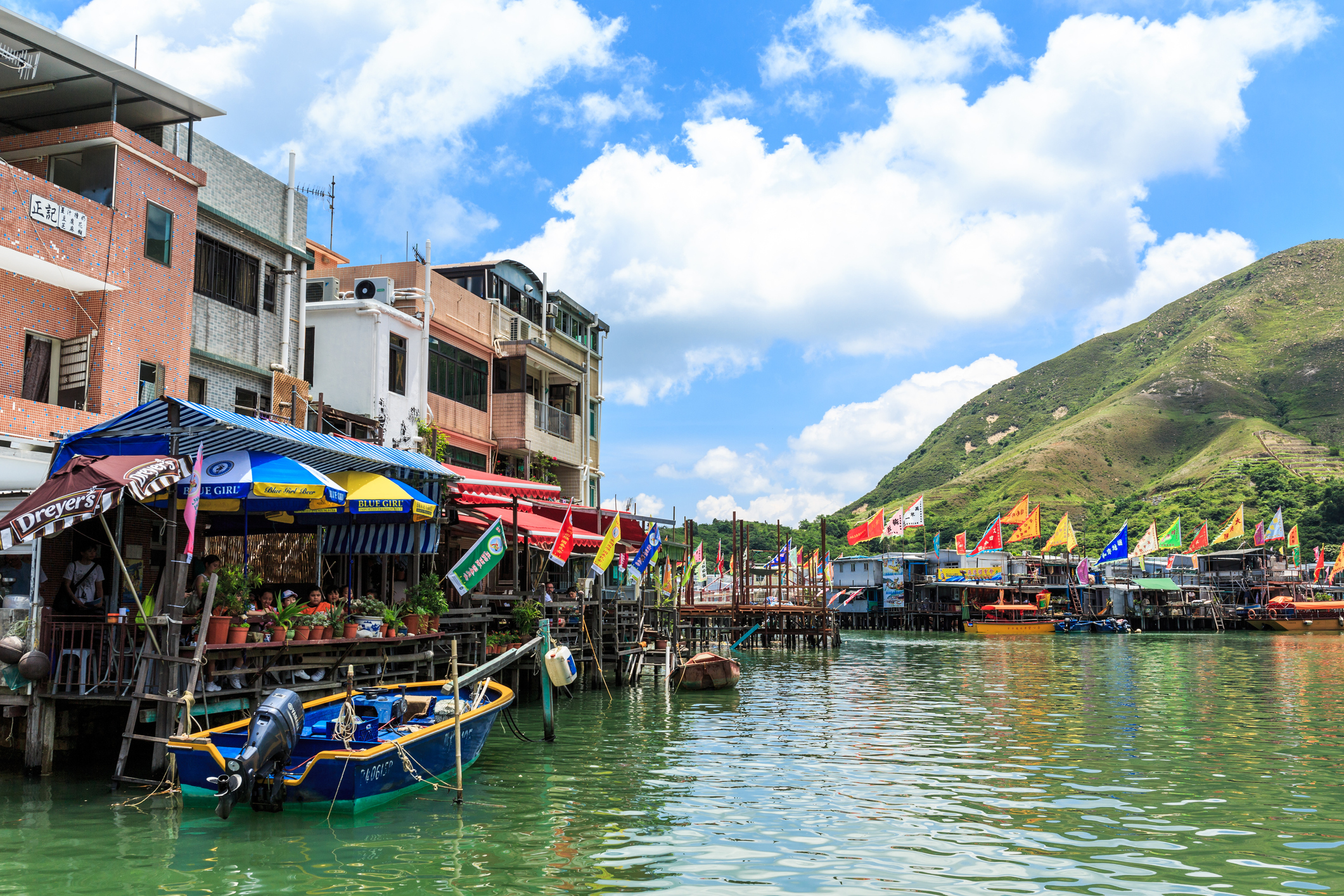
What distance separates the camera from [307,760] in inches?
524

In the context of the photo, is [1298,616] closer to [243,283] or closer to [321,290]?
[321,290]

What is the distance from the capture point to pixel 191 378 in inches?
906

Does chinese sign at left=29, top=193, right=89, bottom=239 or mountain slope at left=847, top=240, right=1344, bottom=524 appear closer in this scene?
chinese sign at left=29, top=193, right=89, bottom=239

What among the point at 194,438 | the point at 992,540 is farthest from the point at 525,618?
the point at 992,540

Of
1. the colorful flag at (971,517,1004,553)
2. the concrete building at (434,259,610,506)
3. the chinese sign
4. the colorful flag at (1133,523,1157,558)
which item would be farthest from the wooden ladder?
the colorful flag at (1133,523,1157,558)

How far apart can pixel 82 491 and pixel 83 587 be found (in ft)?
10.4

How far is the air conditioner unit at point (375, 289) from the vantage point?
29.6 metres

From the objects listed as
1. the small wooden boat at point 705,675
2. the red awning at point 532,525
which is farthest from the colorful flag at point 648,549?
the small wooden boat at point 705,675

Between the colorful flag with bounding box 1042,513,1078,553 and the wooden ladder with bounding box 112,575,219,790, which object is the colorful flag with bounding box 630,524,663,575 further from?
the colorful flag with bounding box 1042,513,1078,553

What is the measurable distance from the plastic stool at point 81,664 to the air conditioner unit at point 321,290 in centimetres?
1665

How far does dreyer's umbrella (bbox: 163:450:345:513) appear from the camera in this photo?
1555 cm

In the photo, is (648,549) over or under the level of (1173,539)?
under

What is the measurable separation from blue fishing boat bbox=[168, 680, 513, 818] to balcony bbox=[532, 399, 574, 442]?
21170 mm

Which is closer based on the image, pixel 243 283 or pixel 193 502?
pixel 193 502
